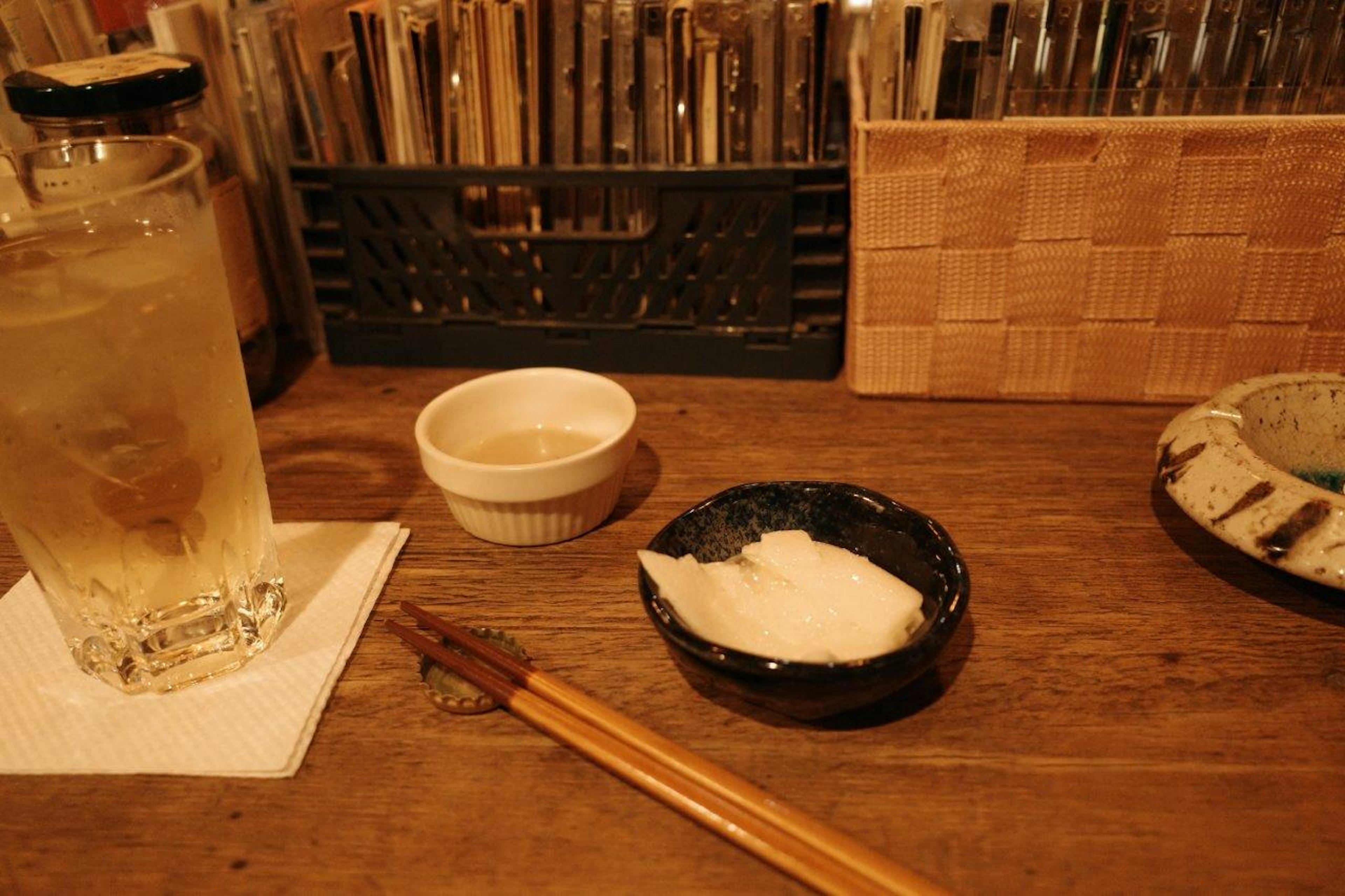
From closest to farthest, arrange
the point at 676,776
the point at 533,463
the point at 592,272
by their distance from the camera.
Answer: the point at 676,776
the point at 533,463
the point at 592,272

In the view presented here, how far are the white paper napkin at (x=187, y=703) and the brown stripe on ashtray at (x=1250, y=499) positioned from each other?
63 centimetres

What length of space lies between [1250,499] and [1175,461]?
7 cm

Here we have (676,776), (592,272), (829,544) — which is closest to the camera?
(676,776)

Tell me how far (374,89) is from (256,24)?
134 mm

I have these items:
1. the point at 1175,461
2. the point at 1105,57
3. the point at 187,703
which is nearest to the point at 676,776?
the point at 187,703

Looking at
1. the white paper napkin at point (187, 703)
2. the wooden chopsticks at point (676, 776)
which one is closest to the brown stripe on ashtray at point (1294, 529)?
the wooden chopsticks at point (676, 776)

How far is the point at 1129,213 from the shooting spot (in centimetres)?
94

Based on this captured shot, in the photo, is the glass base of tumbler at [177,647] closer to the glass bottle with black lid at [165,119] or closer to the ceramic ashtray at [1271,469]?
the glass bottle with black lid at [165,119]

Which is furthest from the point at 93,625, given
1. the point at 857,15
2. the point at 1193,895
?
the point at 857,15

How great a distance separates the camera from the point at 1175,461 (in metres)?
0.77

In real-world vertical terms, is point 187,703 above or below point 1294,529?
below

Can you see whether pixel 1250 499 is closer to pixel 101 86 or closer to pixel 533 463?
pixel 533 463

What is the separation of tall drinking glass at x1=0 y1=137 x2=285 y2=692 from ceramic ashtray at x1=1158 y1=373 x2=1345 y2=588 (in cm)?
68

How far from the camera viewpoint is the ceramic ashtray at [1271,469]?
0.68 m
